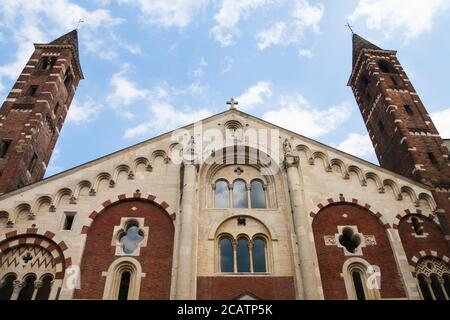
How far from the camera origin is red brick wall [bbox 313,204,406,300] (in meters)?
16.6

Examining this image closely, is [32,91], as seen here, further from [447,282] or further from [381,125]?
[447,282]

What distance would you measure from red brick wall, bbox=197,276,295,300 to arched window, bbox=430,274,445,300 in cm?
657

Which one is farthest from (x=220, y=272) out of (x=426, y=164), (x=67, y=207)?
(x=426, y=164)

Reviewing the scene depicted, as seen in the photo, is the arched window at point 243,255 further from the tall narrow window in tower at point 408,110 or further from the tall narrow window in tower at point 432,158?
the tall narrow window in tower at point 408,110

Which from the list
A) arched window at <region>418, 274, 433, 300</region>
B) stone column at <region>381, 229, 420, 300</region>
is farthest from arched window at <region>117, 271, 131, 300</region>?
arched window at <region>418, 274, 433, 300</region>

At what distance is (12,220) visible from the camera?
17.1m

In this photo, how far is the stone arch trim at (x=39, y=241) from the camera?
16328 mm

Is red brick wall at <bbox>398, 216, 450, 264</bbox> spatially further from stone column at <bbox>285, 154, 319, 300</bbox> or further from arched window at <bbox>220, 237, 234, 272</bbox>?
arched window at <bbox>220, 237, 234, 272</bbox>

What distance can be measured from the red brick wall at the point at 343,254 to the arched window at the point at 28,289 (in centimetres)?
1267

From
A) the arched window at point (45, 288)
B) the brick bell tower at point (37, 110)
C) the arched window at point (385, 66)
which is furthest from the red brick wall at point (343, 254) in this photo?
the brick bell tower at point (37, 110)

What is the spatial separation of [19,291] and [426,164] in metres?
22.0

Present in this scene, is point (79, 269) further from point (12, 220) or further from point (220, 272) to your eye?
point (220, 272)
